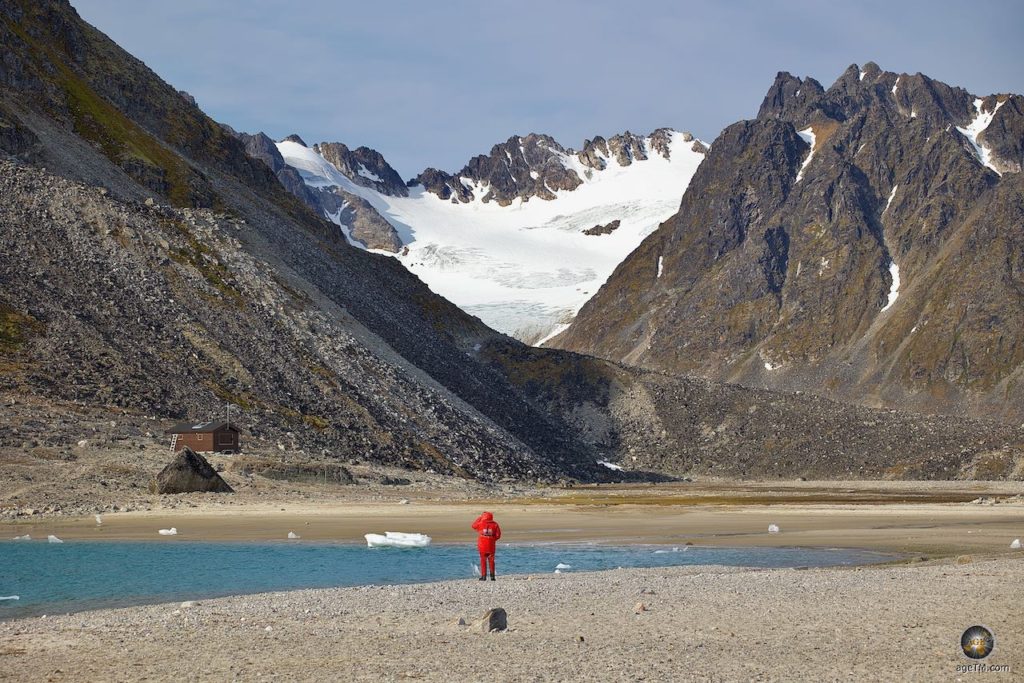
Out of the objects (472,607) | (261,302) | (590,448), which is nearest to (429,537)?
(472,607)

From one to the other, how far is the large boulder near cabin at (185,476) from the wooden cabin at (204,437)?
707cm

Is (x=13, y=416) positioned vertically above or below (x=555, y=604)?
above

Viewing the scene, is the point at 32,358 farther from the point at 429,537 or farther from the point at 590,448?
the point at 590,448

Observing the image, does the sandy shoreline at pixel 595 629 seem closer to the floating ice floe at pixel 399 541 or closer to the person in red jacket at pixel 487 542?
the person in red jacket at pixel 487 542

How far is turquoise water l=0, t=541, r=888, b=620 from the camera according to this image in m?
28.0

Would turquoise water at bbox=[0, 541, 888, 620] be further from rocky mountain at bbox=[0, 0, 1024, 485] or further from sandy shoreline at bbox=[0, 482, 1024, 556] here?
rocky mountain at bbox=[0, 0, 1024, 485]

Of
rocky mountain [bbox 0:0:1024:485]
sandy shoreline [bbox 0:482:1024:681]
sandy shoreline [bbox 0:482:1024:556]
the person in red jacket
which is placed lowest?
sandy shoreline [bbox 0:482:1024:556]

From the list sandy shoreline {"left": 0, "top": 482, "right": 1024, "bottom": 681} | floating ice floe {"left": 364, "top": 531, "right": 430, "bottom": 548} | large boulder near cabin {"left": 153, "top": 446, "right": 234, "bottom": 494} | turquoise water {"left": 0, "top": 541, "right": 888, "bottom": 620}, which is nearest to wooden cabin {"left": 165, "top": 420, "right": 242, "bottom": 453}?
large boulder near cabin {"left": 153, "top": 446, "right": 234, "bottom": 494}

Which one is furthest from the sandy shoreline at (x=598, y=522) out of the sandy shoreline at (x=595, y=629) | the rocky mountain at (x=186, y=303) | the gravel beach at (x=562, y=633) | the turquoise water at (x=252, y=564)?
the rocky mountain at (x=186, y=303)

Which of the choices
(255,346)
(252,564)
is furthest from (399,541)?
(255,346)

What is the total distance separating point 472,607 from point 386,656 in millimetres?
5538

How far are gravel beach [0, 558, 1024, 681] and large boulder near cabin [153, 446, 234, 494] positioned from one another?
94.6ft

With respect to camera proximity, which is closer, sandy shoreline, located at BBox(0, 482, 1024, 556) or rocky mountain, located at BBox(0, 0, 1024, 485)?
sandy shoreline, located at BBox(0, 482, 1024, 556)

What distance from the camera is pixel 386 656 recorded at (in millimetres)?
18453
